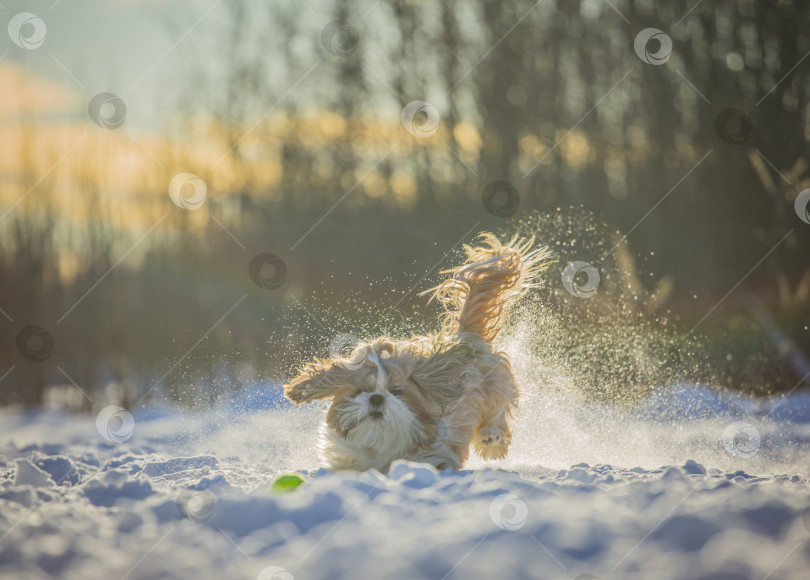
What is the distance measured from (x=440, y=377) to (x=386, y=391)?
0.42 metres

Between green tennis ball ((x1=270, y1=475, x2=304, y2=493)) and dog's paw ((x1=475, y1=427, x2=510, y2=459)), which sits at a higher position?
green tennis ball ((x1=270, y1=475, x2=304, y2=493))

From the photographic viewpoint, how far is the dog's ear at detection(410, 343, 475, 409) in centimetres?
504

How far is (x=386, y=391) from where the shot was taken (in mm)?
4875

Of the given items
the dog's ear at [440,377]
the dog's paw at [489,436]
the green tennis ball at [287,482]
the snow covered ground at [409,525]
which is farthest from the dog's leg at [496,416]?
the green tennis ball at [287,482]

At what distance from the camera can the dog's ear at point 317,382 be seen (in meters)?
5.07

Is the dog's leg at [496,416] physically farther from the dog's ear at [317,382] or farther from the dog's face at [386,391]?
the dog's ear at [317,382]

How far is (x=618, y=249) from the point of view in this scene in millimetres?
12258

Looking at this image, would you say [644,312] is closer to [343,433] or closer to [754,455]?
[754,455]

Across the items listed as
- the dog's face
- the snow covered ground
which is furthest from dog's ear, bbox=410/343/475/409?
the snow covered ground

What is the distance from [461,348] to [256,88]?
384 inches

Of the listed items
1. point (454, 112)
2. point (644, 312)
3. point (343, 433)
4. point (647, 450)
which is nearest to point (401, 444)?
point (343, 433)

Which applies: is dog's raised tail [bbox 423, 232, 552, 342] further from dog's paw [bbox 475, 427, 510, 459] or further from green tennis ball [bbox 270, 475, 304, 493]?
green tennis ball [bbox 270, 475, 304, 493]

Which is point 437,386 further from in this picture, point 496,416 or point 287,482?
point 287,482

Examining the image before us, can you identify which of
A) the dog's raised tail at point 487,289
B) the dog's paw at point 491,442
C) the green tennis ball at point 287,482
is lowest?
the dog's paw at point 491,442
